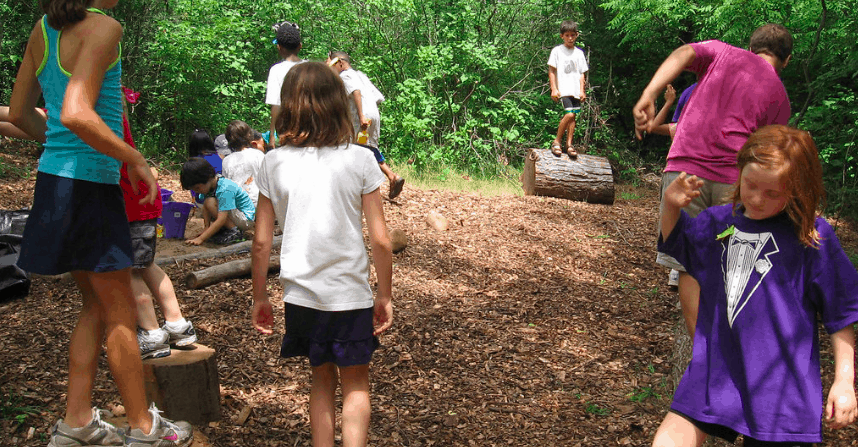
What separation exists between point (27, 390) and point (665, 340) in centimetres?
354

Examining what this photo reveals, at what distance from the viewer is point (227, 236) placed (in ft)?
19.4

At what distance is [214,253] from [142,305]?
2240 mm

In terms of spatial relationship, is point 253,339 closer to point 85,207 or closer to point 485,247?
point 85,207

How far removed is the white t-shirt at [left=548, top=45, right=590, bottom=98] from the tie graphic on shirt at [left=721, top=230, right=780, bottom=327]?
657 centimetres

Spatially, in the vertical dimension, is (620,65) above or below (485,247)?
above

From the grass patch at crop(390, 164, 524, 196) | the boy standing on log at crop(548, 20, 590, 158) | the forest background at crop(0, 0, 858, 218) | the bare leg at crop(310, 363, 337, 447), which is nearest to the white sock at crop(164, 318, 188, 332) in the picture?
the bare leg at crop(310, 363, 337, 447)

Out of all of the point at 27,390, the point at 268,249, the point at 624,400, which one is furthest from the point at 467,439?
the point at 27,390

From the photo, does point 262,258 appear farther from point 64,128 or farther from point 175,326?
point 175,326

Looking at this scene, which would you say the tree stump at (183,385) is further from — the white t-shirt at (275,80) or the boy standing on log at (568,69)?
the boy standing on log at (568,69)

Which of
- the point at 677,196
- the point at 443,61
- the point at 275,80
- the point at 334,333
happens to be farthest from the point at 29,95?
the point at 443,61

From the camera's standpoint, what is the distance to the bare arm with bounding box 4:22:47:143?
243 centimetres

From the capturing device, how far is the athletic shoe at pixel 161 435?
8.64ft

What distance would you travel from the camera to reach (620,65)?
12.3 m

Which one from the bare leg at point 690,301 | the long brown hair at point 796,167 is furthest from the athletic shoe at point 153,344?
the long brown hair at point 796,167
